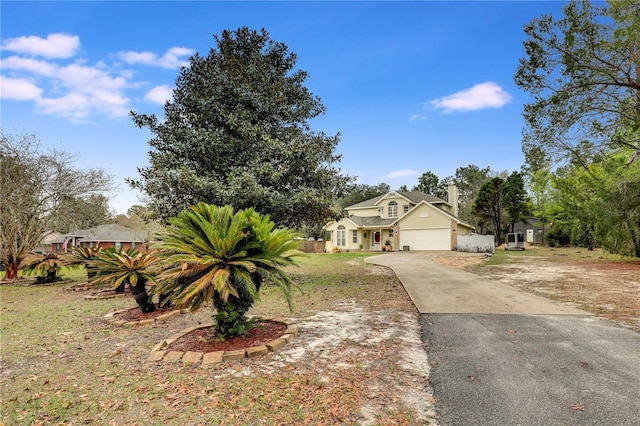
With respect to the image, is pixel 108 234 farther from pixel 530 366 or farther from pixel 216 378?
pixel 530 366

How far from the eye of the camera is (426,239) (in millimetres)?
28203

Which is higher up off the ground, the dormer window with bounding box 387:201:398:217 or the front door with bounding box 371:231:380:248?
the dormer window with bounding box 387:201:398:217

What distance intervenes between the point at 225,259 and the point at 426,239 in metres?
25.9

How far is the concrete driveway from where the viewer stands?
9.15 ft

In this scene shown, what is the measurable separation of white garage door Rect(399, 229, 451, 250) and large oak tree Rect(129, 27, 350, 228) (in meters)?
18.7

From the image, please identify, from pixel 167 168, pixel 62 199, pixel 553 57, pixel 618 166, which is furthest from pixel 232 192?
pixel 618 166

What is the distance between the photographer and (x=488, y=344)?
4.45 metres

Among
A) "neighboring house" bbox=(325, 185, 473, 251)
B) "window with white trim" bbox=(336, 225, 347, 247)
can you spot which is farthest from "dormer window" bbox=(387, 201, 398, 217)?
"window with white trim" bbox=(336, 225, 347, 247)

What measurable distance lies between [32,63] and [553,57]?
16.7 meters

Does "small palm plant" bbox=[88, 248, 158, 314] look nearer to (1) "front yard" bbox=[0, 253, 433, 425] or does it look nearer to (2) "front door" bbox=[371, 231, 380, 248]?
(1) "front yard" bbox=[0, 253, 433, 425]

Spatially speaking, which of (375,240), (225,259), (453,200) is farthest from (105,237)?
(225,259)

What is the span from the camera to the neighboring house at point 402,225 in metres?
28.0

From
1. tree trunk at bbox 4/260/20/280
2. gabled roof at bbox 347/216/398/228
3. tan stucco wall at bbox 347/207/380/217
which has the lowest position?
tree trunk at bbox 4/260/20/280

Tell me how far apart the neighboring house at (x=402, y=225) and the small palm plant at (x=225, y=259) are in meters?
22.5
